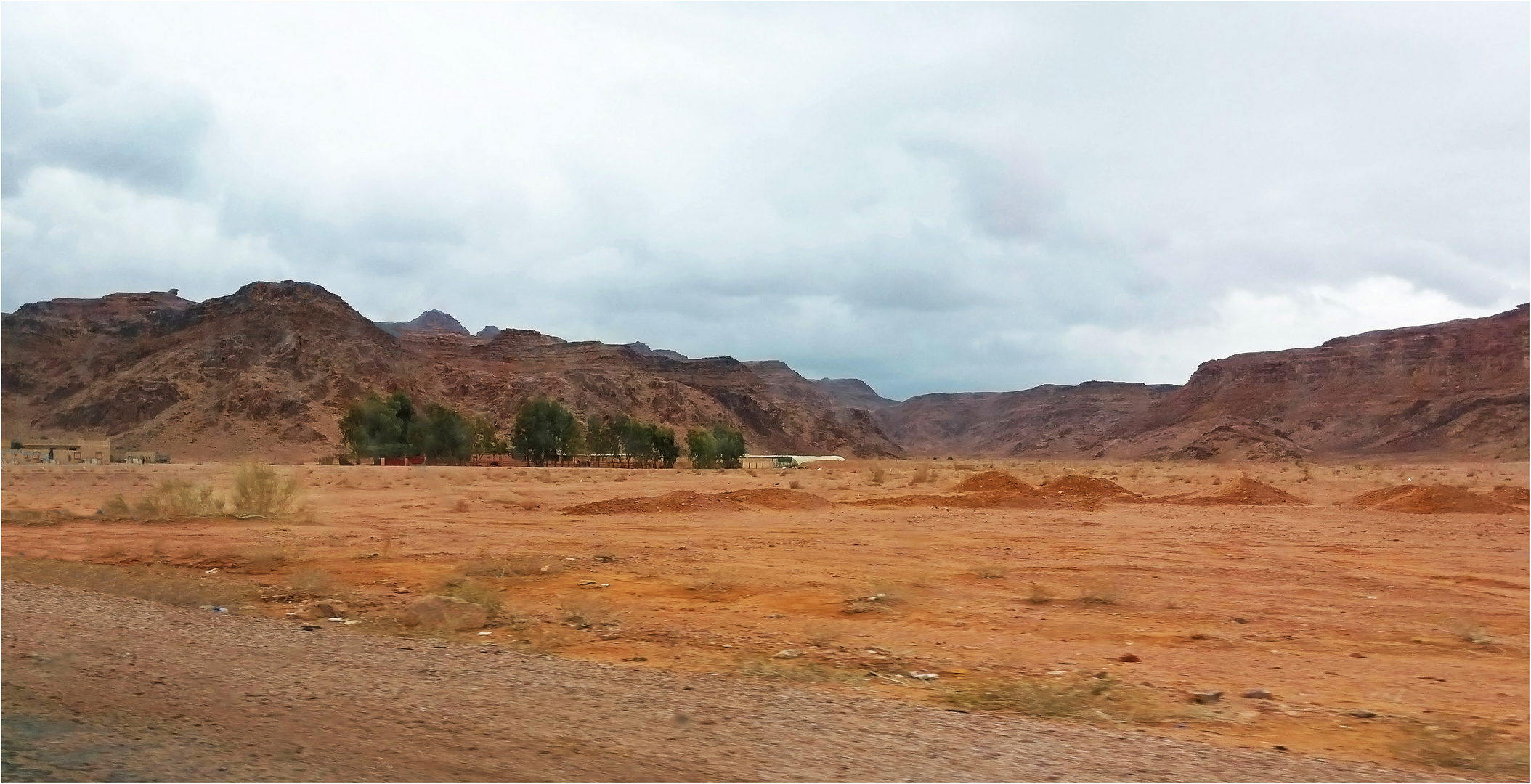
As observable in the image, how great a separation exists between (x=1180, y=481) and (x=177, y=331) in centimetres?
11532

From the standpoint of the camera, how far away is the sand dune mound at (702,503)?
34844mm

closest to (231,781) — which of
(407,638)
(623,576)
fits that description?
(407,638)

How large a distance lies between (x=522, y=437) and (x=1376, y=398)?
125m

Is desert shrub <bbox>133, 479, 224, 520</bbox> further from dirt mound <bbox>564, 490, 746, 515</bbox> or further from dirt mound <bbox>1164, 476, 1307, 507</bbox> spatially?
dirt mound <bbox>1164, 476, 1307, 507</bbox>

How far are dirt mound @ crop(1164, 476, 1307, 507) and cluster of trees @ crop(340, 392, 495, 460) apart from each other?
245 feet

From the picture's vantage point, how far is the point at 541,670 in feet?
31.9

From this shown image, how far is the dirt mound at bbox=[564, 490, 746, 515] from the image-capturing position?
3453 cm

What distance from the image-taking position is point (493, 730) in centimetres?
744

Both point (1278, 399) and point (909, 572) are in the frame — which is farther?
point (1278, 399)

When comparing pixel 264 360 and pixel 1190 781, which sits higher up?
pixel 264 360

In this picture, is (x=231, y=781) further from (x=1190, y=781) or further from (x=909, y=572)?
(x=909, y=572)

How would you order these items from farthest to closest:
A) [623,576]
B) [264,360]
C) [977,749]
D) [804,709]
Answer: [264,360] < [623,576] < [804,709] < [977,749]

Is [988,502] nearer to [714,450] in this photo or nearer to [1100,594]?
[1100,594]

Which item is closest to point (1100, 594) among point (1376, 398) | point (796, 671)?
point (796, 671)
